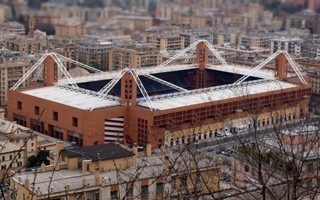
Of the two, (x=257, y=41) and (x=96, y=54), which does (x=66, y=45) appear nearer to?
(x=96, y=54)

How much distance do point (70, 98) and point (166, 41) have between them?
7.00 metres

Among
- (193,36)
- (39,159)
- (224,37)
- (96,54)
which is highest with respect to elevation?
(193,36)

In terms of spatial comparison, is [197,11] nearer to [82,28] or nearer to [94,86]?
[82,28]

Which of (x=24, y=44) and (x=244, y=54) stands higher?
(x=24, y=44)

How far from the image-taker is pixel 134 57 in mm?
12781

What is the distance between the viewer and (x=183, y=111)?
8.02m

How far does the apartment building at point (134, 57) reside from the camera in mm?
12836

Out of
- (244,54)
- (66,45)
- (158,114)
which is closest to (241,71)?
(244,54)

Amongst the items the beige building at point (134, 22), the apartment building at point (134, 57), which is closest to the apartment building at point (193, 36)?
the apartment building at point (134, 57)

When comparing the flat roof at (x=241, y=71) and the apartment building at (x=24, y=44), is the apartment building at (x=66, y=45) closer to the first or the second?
the apartment building at (x=24, y=44)

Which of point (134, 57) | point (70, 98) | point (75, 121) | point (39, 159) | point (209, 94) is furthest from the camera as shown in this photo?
point (134, 57)

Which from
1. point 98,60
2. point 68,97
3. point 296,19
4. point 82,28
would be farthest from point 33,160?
point 296,19

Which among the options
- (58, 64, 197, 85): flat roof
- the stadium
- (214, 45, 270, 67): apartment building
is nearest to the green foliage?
the stadium

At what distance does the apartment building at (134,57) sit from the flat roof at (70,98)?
3852 millimetres
